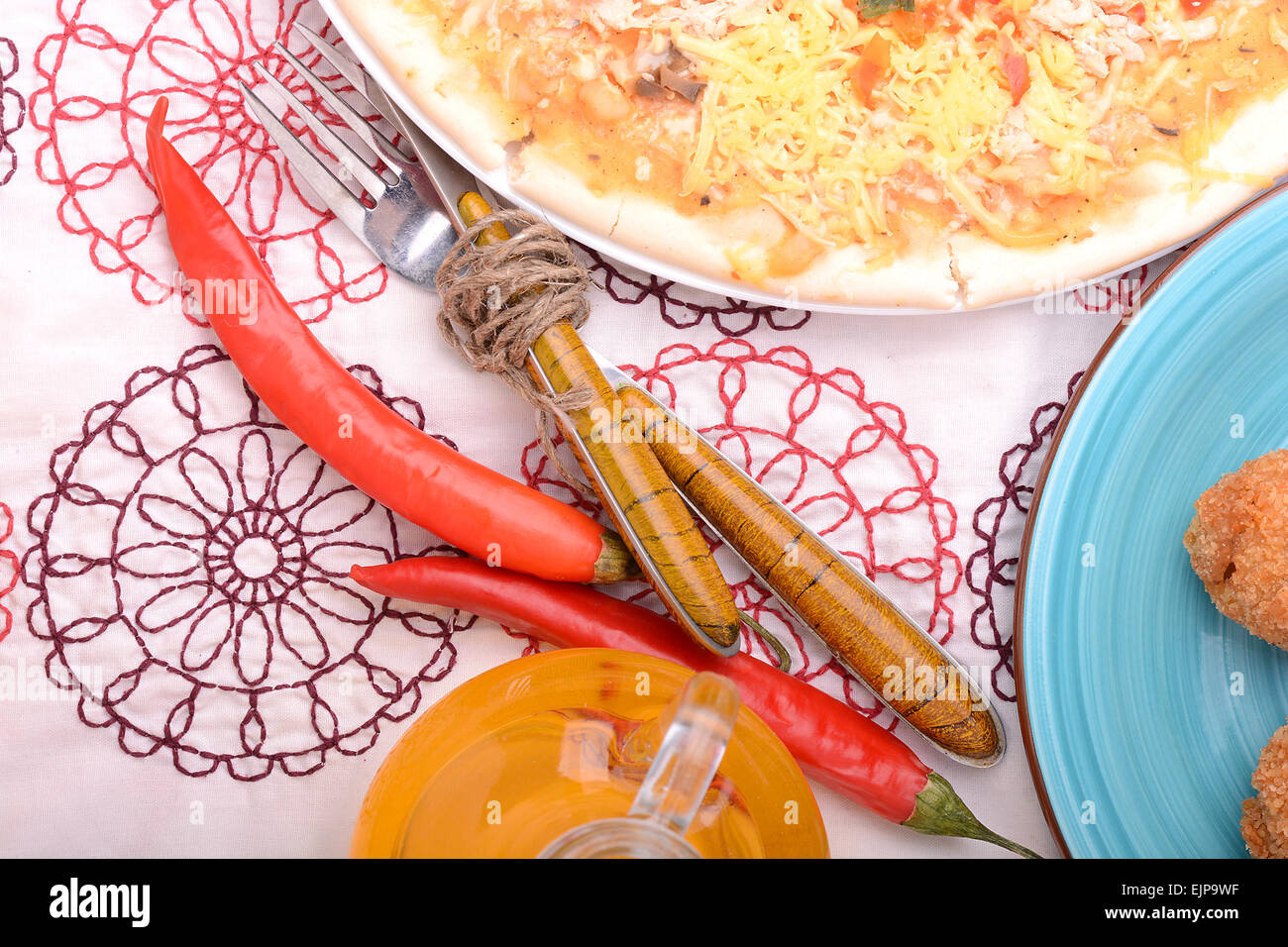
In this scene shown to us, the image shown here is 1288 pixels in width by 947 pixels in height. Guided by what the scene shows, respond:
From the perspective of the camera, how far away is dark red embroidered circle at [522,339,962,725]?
4.95 ft

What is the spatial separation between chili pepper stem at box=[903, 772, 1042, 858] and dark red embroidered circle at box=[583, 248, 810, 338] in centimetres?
75

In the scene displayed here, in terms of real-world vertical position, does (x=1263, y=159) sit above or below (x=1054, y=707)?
above

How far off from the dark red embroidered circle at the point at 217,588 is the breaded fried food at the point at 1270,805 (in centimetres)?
119

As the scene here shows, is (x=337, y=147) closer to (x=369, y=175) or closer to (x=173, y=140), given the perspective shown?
(x=369, y=175)

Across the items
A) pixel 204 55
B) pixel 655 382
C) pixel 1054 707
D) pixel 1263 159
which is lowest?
pixel 1054 707

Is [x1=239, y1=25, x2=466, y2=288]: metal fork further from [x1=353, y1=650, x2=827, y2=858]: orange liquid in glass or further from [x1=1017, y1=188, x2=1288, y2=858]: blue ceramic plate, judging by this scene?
[x1=1017, y1=188, x2=1288, y2=858]: blue ceramic plate

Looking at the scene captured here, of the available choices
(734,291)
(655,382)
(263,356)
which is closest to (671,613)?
(655,382)

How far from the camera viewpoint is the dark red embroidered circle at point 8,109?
148 cm

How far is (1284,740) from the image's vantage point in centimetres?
128

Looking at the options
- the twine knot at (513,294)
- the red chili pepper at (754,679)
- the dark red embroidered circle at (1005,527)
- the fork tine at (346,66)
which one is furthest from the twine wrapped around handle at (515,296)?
the dark red embroidered circle at (1005,527)

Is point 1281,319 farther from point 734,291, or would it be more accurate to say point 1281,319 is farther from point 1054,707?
point 734,291

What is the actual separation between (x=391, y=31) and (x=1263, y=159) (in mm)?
1321
